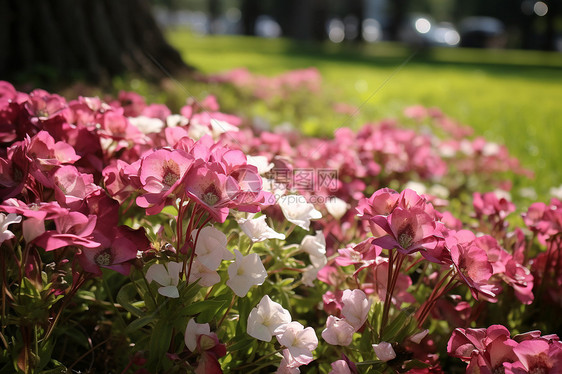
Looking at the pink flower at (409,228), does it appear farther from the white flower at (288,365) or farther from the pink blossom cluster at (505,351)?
the white flower at (288,365)

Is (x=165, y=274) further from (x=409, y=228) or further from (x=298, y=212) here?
(x=409, y=228)

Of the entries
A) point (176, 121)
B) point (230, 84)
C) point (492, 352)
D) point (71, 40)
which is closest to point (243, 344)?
point (492, 352)

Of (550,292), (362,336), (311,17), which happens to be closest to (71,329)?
(362,336)

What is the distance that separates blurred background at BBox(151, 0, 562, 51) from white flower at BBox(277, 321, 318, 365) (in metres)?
22.5

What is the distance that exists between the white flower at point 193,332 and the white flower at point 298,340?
16 cm

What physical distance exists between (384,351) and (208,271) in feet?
1.36

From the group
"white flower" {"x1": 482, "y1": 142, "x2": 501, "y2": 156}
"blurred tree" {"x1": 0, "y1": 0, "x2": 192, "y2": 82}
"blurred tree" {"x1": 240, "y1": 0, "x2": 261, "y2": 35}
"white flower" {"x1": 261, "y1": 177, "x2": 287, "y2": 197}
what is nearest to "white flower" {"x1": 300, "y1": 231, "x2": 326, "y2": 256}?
"white flower" {"x1": 261, "y1": 177, "x2": 287, "y2": 197}

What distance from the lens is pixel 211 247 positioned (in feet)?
4.04

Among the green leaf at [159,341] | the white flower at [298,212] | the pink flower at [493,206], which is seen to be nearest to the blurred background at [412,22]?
the pink flower at [493,206]

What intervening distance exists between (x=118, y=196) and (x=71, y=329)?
36 cm

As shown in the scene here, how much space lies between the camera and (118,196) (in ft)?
4.46

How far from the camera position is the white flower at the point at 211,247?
1.22 m

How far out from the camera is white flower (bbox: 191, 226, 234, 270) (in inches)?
47.9

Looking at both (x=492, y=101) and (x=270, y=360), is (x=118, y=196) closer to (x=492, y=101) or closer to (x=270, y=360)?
(x=270, y=360)
